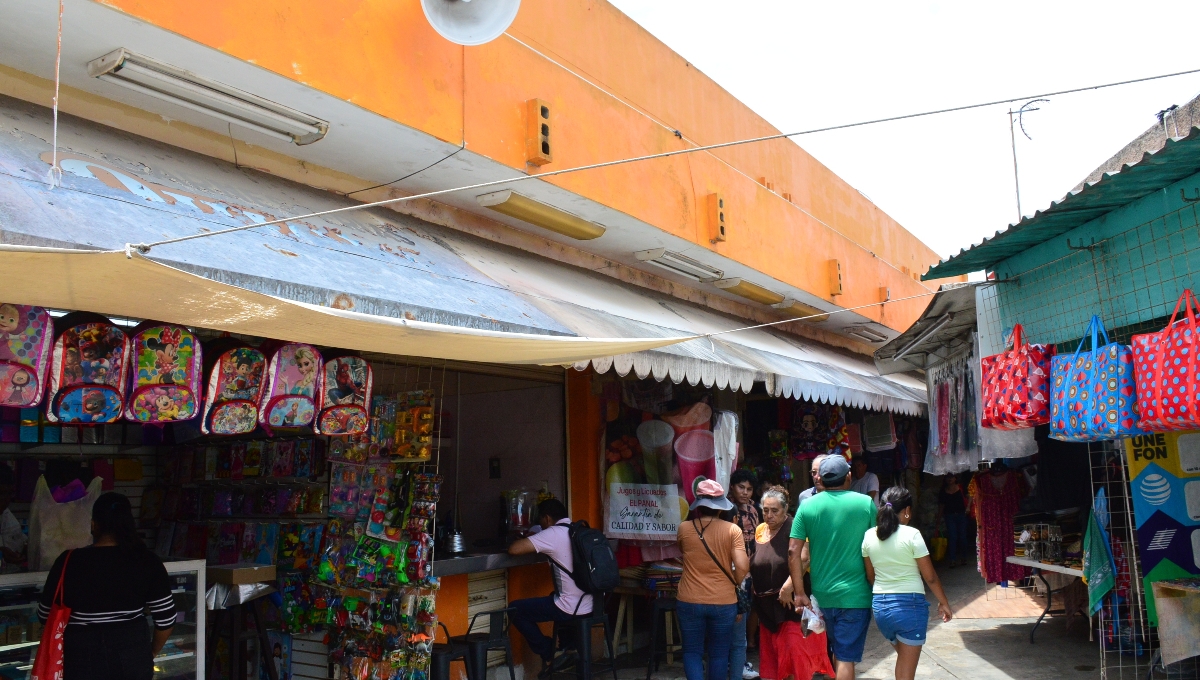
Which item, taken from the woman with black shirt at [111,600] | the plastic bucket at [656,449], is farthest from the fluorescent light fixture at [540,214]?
the woman with black shirt at [111,600]

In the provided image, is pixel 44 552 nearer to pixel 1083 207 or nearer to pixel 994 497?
pixel 1083 207

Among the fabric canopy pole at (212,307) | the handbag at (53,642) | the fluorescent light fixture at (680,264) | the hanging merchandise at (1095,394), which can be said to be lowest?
the handbag at (53,642)

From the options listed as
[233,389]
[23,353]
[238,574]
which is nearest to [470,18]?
[233,389]

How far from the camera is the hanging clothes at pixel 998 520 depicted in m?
8.17

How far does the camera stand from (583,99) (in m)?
6.97

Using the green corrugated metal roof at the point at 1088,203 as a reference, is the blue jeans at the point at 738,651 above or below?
below

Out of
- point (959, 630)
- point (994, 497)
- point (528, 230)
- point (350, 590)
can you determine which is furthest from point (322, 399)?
point (959, 630)

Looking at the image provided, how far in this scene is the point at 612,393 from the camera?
7.96 m

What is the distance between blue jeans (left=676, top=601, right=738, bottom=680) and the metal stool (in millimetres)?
1293

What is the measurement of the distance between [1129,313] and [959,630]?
4.92 m

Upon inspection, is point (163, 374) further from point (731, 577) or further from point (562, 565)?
point (731, 577)

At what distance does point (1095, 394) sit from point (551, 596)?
12.7ft

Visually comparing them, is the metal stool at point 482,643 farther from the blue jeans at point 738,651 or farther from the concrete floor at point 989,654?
the blue jeans at point 738,651

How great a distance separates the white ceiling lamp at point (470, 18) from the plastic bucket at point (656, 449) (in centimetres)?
411
